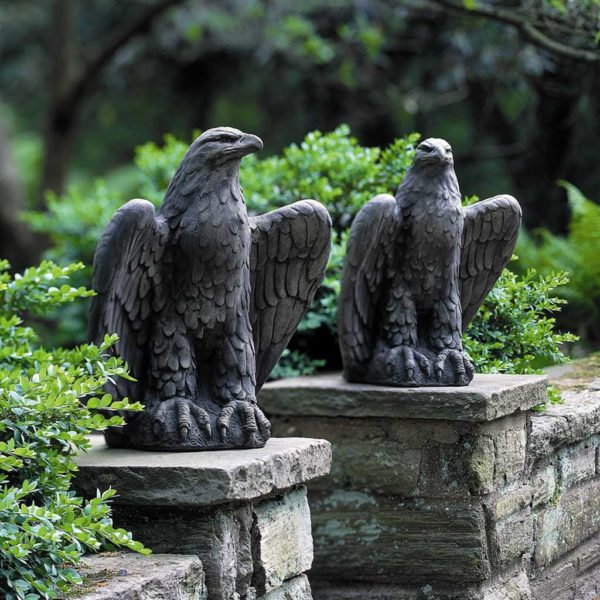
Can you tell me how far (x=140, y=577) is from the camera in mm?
2662

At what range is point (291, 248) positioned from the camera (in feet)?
11.6

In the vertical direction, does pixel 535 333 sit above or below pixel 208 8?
below

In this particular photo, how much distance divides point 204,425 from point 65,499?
0.59 metres

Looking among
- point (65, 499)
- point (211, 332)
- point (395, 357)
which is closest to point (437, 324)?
point (395, 357)

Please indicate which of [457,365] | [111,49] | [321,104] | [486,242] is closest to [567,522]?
[457,365]

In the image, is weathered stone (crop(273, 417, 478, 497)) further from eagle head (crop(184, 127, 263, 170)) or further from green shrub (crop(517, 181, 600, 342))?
green shrub (crop(517, 181, 600, 342))

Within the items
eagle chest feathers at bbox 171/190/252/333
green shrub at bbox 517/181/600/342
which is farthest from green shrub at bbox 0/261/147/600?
green shrub at bbox 517/181/600/342

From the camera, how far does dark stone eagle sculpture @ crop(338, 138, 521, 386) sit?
4.01m

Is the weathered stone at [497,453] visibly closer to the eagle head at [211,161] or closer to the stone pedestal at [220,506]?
the stone pedestal at [220,506]

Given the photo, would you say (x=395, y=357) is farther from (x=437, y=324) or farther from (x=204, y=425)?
(x=204, y=425)

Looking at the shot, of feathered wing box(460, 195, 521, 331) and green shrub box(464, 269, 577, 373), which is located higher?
feathered wing box(460, 195, 521, 331)

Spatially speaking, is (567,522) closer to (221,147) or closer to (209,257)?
(209,257)

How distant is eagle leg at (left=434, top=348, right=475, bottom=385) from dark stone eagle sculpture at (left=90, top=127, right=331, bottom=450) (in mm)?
872

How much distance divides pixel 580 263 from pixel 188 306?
12.2ft
